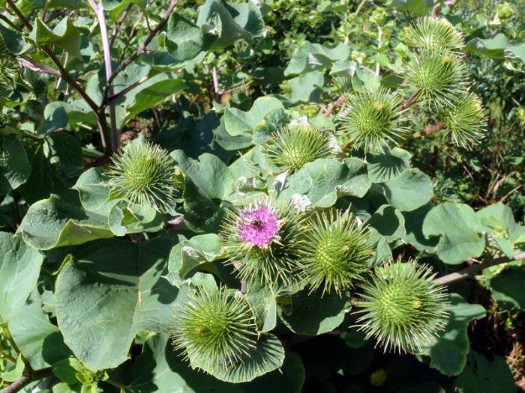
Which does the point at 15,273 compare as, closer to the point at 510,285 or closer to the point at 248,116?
the point at 248,116

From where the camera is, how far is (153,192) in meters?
1.36

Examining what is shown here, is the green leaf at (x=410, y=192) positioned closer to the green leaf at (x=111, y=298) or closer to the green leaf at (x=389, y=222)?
the green leaf at (x=389, y=222)

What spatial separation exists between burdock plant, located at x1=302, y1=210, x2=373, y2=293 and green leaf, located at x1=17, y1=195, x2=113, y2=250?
55 centimetres

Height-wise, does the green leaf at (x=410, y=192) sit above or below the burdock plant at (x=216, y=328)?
below

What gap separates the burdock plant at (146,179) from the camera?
1333mm

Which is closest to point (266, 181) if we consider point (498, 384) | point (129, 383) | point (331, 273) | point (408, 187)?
point (331, 273)

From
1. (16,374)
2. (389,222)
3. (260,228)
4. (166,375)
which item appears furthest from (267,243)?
(16,374)

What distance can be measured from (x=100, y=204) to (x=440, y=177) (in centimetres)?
181

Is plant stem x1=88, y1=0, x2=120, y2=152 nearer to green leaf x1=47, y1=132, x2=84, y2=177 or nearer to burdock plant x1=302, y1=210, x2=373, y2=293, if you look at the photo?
green leaf x1=47, y1=132, x2=84, y2=177

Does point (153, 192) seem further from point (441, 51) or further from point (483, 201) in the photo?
point (483, 201)

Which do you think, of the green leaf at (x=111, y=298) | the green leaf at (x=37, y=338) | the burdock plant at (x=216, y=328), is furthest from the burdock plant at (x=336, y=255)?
the green leaf at (x=37, y=338)

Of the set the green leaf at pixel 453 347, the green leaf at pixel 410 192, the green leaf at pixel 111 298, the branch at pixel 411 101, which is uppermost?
the branch at pixel 411 101

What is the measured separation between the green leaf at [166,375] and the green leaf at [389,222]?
63 centimetres

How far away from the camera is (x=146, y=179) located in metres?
1.33
